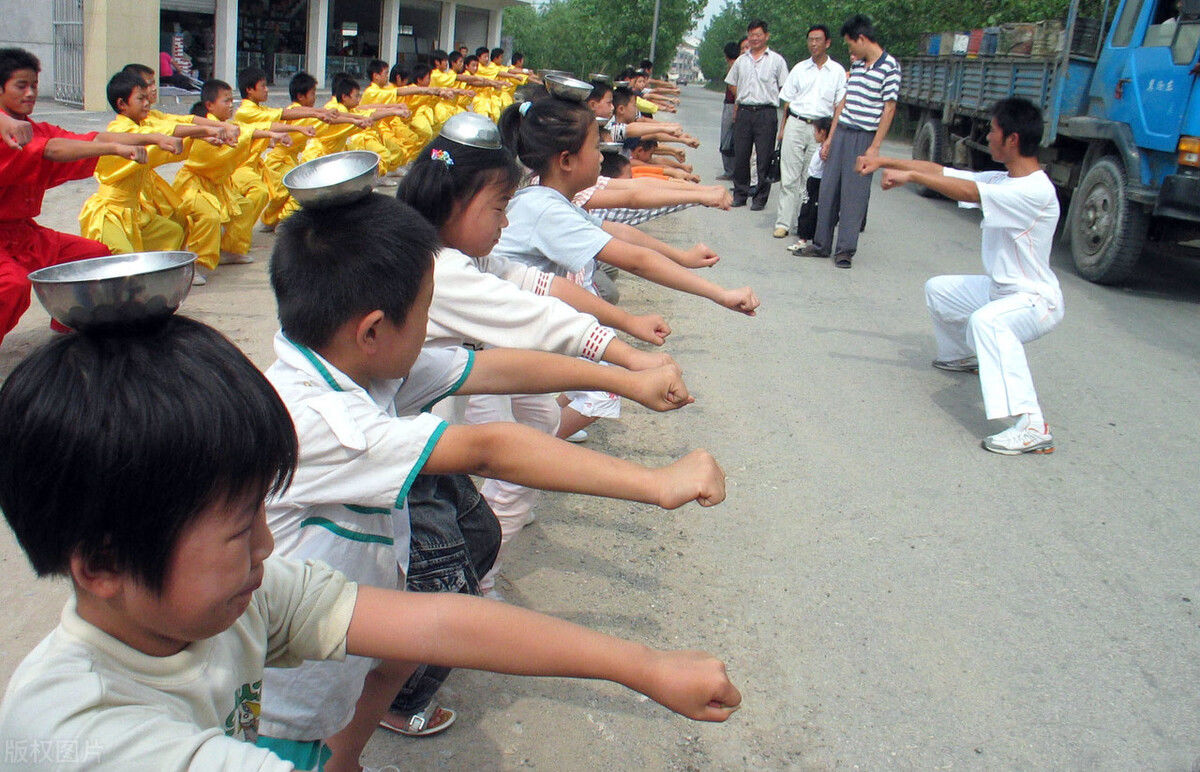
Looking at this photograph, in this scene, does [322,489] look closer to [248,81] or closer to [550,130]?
[550,130]

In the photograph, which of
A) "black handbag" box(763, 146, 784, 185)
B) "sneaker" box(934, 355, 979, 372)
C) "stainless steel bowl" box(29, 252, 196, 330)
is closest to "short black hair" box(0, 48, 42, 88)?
"stainless steel bowl" box(29, 252, 196, 330)

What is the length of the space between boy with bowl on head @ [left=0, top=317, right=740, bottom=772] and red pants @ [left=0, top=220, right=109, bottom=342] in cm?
356

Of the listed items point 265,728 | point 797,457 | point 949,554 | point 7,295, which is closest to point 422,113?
point 7,295

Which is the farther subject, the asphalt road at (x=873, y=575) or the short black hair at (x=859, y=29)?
the short black hair at (x=859, y=29)

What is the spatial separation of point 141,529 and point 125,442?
0.10 m

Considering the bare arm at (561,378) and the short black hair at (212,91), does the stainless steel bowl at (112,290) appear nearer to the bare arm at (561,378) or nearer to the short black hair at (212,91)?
the bare arm at (561,378)

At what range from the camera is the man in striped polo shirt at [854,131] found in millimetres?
7641

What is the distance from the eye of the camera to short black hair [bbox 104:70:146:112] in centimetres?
557

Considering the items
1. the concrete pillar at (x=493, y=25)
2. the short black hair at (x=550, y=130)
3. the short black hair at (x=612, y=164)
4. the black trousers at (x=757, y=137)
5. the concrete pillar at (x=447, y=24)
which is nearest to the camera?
the short black hair at (x=550, y=130)

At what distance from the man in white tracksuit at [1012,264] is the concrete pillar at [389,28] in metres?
23.6

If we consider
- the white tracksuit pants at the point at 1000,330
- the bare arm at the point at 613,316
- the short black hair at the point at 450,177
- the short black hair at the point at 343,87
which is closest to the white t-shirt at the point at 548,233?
the bare arm at the point at 613,316

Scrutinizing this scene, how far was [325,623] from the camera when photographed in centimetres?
135

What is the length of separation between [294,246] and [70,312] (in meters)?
0.80

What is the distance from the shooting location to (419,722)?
2287 mm
